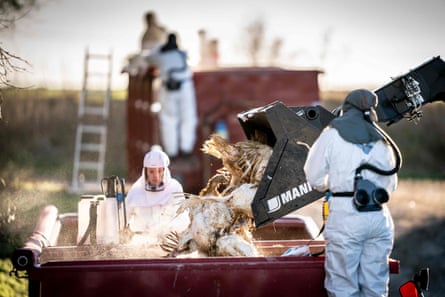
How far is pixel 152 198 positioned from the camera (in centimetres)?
746

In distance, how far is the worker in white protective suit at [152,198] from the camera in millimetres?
7332

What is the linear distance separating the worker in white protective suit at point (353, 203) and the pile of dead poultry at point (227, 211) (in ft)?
2.58

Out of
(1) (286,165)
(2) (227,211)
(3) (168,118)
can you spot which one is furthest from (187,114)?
(1) (286,165)

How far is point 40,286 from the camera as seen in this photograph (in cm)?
554

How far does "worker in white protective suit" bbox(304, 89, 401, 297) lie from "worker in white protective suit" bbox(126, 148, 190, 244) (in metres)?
1.93

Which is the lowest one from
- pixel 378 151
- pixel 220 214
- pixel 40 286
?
pixel 40 286

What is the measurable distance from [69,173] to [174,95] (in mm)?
7908

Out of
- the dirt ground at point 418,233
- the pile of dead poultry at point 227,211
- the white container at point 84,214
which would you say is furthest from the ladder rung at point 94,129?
the pile of dead poultry at point 227,211

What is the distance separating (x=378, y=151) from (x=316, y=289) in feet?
3.28

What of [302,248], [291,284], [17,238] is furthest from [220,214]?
[17,238]

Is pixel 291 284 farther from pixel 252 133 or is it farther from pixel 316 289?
pixel 252 133

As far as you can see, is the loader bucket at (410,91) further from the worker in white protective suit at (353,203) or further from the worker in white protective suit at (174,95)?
the worker in white protective suit at (174,95)

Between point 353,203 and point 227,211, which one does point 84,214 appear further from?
point 353,203

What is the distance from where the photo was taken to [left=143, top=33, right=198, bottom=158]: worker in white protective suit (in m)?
15.4
